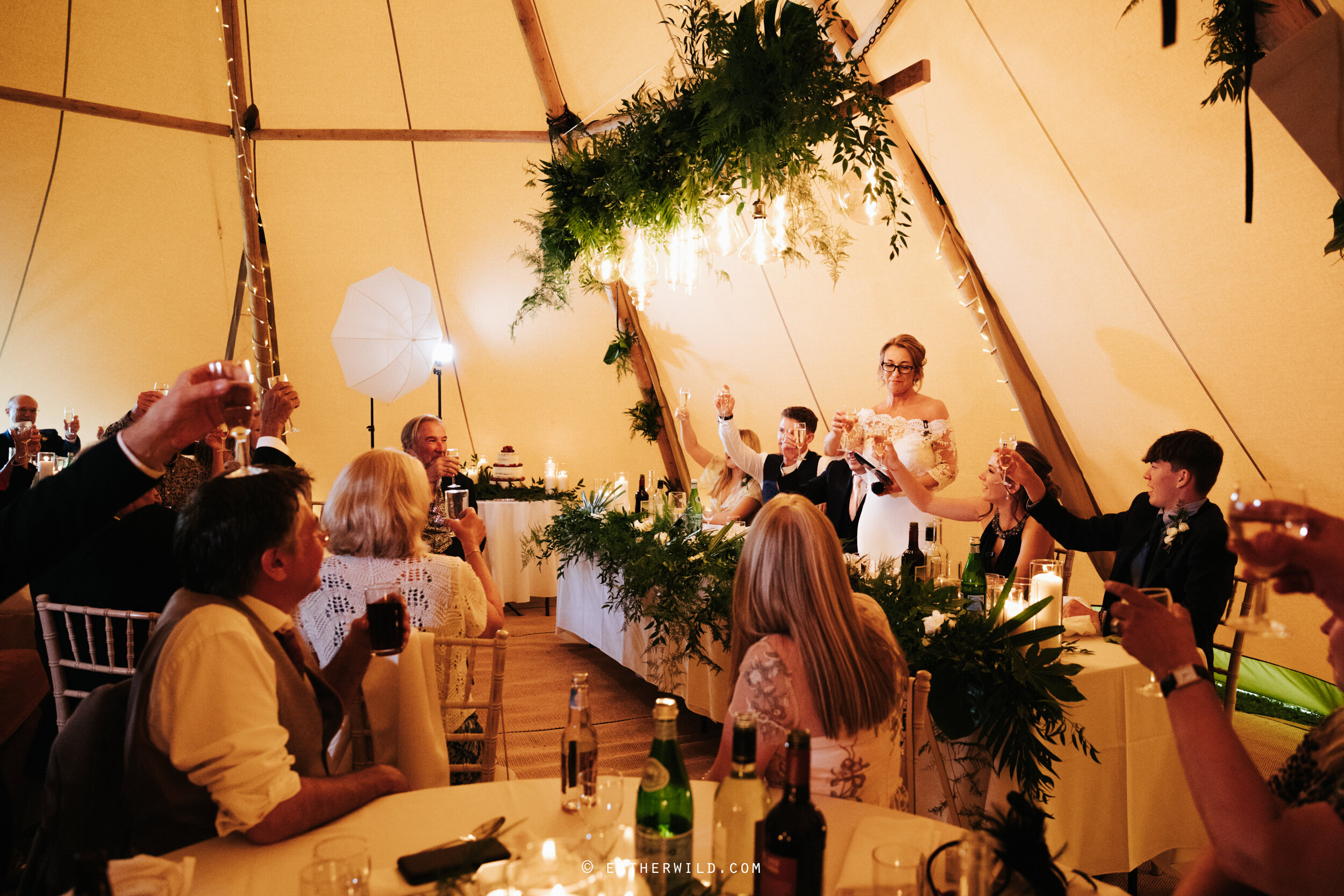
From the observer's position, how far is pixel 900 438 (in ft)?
11.5

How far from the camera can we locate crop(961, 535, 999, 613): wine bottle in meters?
2.44

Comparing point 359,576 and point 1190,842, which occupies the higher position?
point 359,576

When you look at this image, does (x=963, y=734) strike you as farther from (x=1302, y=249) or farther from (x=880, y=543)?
(x=1302, y=249)

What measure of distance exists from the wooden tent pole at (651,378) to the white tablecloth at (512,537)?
1487 mm

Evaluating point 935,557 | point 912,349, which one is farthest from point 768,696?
point 912,349

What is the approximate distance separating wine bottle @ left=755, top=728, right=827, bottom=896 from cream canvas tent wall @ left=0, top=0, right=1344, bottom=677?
2832mm

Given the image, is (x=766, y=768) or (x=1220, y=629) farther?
(x=1220, y=629)

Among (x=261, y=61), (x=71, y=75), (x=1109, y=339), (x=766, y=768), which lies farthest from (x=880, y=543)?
(x=71, y=75)

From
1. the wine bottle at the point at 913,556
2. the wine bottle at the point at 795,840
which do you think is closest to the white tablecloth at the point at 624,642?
the wine bottle at the point at 913,556

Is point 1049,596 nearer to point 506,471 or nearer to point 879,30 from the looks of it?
point 879,30

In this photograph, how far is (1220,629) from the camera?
12.9ft

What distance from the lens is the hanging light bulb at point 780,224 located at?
377 cm

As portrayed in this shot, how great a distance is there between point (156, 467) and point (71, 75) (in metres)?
6.68

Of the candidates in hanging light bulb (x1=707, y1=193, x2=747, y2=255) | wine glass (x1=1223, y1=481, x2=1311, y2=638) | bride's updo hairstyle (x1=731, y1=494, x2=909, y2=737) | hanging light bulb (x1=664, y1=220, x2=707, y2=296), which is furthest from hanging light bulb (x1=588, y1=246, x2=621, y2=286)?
wine glass (x1=1223, y1=481, x2=1311, y2=638)
